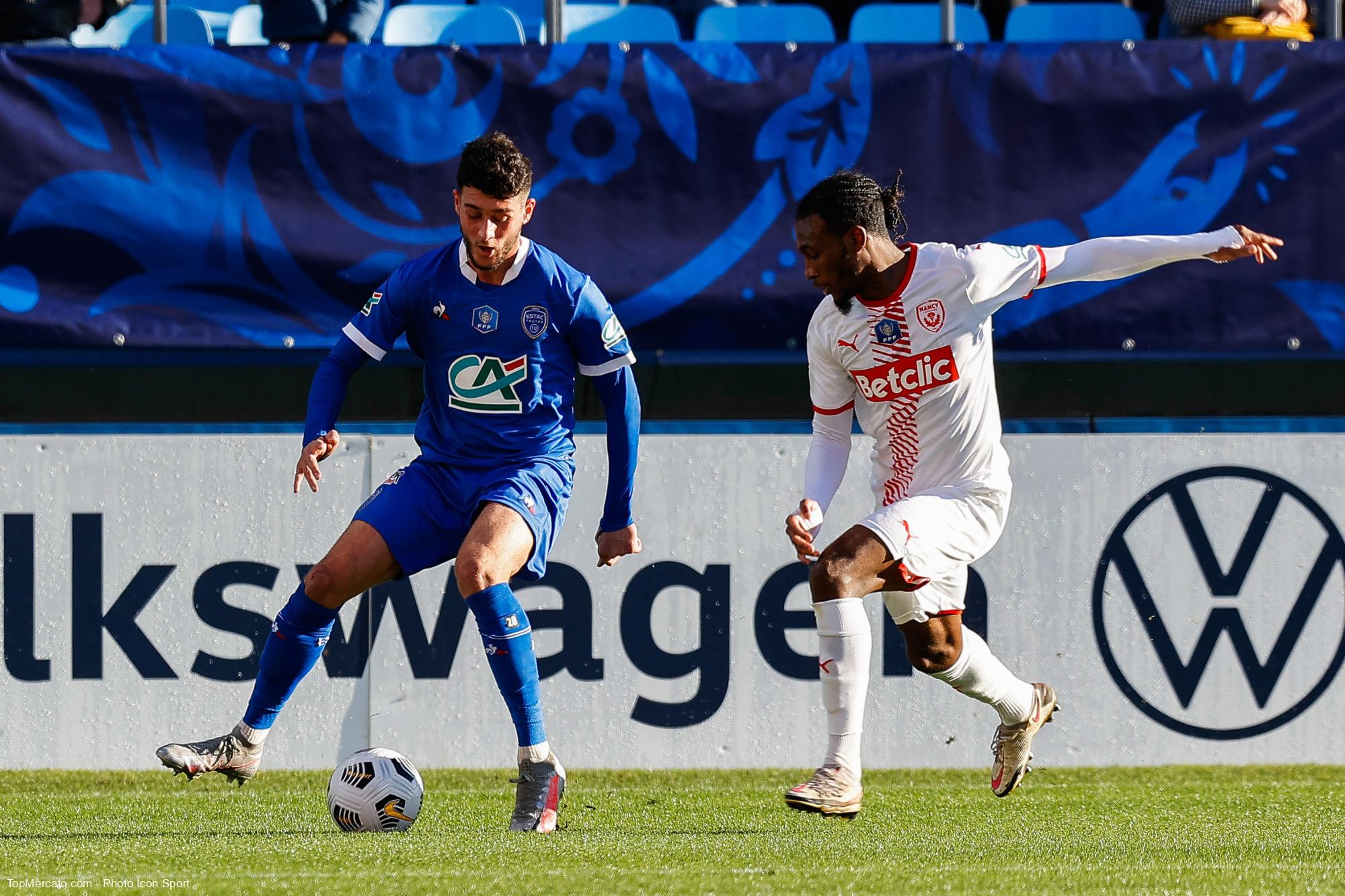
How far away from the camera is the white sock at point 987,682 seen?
16.4 feet

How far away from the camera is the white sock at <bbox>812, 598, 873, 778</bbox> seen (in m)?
4.41

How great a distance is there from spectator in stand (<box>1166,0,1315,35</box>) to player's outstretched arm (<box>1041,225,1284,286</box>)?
2393mm

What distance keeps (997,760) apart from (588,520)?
5.76 ft

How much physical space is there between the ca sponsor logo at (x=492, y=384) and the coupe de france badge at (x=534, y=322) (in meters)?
0.07

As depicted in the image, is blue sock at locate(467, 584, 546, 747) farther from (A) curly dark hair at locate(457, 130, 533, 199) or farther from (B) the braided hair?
(B) the braided hair

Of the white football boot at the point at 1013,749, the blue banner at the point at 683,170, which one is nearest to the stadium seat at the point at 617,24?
the blue banner at the point at 683,170

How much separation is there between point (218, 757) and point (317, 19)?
336 centimetres

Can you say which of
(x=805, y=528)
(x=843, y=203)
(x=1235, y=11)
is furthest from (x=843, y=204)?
(x=1235, y=11)

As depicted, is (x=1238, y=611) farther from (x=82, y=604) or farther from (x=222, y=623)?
(x=82, y=604)

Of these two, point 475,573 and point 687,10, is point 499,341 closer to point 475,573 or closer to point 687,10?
point 475,573

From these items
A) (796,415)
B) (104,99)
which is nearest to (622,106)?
(796,415)

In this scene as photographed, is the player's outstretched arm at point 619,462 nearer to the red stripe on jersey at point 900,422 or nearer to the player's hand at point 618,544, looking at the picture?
the player's hand at point 618,544

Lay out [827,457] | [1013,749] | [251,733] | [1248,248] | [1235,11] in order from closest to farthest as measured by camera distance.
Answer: [1248,248], [251,733], [827,457], [1013,749], [1235,11]

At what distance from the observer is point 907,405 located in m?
4.73
